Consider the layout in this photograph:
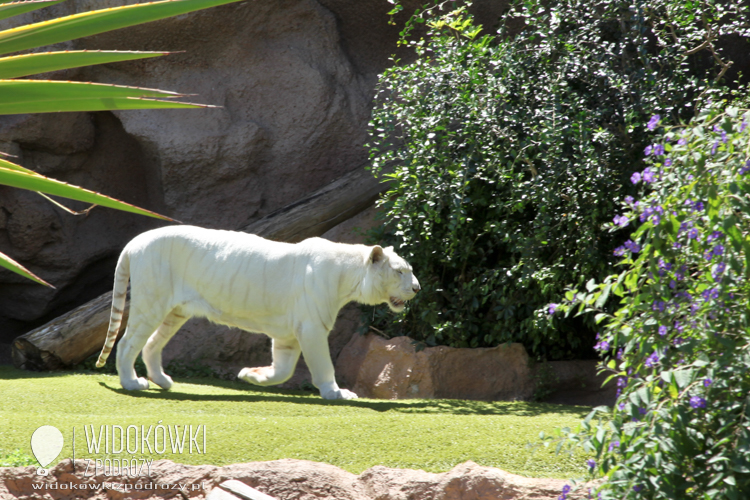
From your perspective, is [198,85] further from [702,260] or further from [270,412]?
[702,260]

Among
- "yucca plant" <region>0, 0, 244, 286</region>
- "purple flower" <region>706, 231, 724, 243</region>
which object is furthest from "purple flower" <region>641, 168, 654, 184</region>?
"yucca plant" <region>0, 0, 244, 286</region>

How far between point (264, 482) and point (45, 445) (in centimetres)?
122

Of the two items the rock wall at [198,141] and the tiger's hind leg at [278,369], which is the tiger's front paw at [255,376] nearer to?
the tiger's hind leg at [278,369]

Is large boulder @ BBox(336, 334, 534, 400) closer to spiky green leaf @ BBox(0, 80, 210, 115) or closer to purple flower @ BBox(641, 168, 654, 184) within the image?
purple flower @ BBox(641, 168, 654, 184)

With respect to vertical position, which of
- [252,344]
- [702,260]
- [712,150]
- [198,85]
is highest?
[198,85]

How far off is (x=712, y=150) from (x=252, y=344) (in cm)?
598

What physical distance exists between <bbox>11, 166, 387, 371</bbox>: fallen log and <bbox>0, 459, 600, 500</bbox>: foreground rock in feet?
11.4

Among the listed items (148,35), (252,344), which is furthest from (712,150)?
(148,35)

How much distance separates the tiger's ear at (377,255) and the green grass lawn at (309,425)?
110 cm

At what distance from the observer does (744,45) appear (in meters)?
7.46

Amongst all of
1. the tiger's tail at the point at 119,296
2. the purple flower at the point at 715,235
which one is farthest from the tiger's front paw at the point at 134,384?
the purple flower at the point at 715,235

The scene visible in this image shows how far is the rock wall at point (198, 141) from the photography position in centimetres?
838

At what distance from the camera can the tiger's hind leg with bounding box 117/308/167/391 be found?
5477 millimetres

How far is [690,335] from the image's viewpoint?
2371 millimetres
